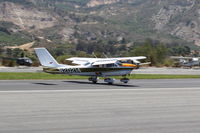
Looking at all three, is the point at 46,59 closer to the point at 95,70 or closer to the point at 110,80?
the point at 95,70

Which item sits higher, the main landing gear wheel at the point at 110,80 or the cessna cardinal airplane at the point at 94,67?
the cessna cardinal airplane at the point at 94,67

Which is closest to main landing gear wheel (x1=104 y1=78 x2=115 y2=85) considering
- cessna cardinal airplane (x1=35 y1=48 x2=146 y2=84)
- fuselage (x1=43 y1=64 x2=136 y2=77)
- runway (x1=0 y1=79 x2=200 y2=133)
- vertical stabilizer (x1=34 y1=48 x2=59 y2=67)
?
cessna cardinal airplane (x1=35 y1=48 x2=146 y2=84)

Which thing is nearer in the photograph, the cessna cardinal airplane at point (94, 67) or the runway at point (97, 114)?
the runway at point (97, 114)

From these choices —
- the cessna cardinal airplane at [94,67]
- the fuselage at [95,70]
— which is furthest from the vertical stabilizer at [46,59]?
the fuselage at [95,70]

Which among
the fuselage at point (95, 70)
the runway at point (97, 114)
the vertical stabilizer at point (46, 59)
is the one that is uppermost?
the vertical stabilizer at point (46, 59)

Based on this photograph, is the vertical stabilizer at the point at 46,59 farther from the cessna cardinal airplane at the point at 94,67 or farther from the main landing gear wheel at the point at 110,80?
the main landing gear wheel at the point at 110,80

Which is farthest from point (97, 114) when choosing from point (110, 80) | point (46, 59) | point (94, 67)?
point (94, 67)

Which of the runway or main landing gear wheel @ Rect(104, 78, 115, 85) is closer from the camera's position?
the runway

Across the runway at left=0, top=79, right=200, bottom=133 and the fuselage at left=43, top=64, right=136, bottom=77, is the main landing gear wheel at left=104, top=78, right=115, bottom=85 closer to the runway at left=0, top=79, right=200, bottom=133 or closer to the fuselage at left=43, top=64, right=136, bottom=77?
the fuselage at left=43, top=64, right=136, bottom=77

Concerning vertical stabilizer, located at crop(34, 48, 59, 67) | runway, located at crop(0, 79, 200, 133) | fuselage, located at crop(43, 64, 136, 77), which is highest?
vertical stabilizer, located at crop(34, 48, 59, 67)

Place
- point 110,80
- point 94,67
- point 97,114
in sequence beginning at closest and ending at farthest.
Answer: point 97,114 → point 110,80 → point 94,67

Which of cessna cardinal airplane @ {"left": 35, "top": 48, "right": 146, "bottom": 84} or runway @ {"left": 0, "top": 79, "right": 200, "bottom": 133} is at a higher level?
cessna cardinal airplane @ {"left": 35, "top": 48, "right": 146, "bottom": 84}

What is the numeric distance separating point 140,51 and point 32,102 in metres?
74.3

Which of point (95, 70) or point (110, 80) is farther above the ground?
point (95, 70)
